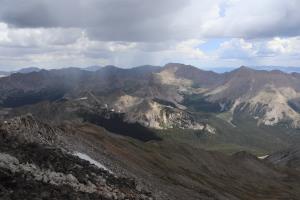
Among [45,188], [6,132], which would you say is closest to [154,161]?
[6,132]

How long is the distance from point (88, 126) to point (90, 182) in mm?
103503

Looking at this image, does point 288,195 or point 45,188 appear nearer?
point 45,188

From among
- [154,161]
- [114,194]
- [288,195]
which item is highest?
[114,194]

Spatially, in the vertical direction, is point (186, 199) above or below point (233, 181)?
above

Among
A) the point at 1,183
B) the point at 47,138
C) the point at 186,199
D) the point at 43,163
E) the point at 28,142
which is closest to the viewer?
the point at 1,183

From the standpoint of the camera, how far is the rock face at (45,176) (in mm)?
36375

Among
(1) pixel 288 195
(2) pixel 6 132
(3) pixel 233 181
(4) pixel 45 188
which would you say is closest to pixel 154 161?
(3) pixel 233 181

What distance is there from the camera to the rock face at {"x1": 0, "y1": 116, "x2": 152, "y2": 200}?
36.4 m

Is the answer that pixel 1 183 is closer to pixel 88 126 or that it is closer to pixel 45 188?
pixel 45 188

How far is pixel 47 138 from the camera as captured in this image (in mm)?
66875

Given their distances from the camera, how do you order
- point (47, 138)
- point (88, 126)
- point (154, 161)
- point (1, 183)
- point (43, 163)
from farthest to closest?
1. point (88, 126)
2. point (154, 161)
3. point (47, 138)
4. point (43, 163)
5. point (1, 183)

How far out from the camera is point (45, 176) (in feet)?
137

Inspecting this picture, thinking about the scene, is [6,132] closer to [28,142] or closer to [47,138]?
[28,142]

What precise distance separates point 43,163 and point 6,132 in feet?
35.8
